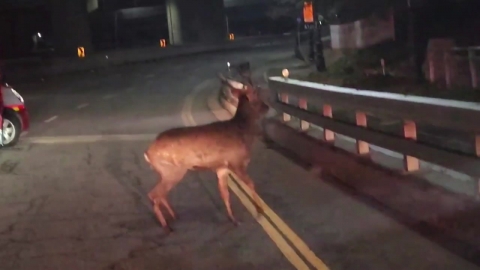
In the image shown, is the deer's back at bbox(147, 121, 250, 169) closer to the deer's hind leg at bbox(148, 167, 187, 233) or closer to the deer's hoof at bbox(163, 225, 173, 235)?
the deer's hind leg at bbox(148, 167, 187, 233)

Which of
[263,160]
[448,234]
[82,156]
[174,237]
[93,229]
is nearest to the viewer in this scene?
[448,234]

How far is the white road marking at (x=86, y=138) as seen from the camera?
1815 centimetres

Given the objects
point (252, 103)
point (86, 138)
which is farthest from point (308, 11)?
point (252, 103)

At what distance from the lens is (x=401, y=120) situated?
10336mm

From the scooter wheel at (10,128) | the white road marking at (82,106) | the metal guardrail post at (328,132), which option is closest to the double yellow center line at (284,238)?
the metal guardrail post at (328,132)

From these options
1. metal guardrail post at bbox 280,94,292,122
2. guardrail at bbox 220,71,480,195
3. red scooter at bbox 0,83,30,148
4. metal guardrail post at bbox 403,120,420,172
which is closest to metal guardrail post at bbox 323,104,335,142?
guardrail at bbox 220,71,480,195

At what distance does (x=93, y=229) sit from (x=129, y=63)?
46113 millimetres

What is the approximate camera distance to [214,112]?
73.7ft

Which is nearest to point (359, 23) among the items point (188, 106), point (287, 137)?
point (188, 106)

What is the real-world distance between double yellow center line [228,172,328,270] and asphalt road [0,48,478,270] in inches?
1.0

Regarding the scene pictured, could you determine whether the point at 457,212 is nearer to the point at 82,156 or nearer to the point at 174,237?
the point at 174,237

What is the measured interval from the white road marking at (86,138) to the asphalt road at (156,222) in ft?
0.22

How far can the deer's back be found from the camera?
8.69 meters

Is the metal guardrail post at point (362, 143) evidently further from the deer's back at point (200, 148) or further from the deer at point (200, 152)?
the deer's back at point (200, 148)
